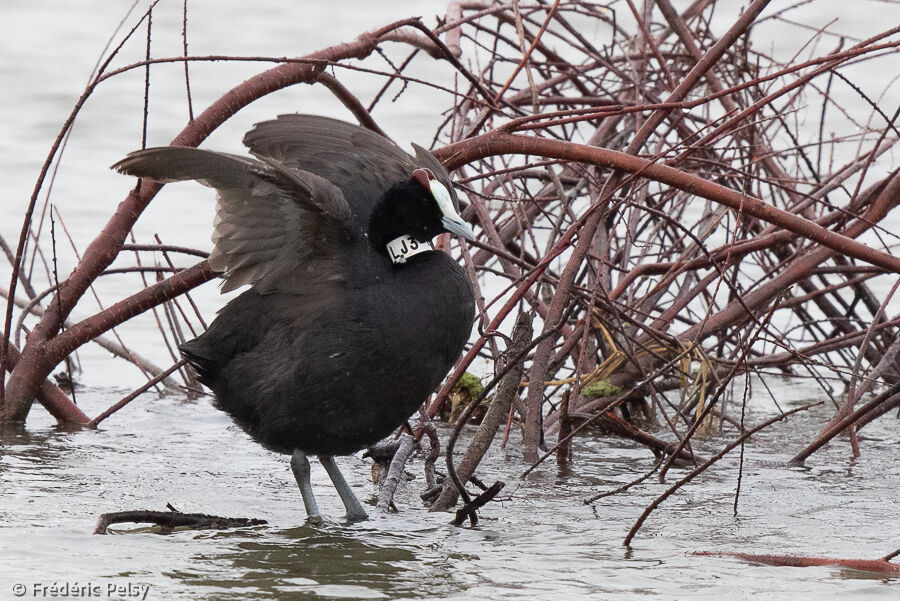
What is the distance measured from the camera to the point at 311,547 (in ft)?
12.1

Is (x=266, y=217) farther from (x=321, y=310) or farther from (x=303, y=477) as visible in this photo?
(x=303, y=477)

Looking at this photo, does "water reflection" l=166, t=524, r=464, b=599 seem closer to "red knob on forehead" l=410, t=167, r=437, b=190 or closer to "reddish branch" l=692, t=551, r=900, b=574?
"reddish branch" l=692, t=551, r=900, b=574

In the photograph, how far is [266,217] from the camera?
385 centimetres

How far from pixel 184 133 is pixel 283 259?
3.14 ft

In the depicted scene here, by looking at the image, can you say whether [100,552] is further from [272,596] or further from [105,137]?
[105,137]

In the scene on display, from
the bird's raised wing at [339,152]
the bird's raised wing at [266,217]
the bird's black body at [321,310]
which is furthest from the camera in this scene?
the bird's raised wing at [339,152]

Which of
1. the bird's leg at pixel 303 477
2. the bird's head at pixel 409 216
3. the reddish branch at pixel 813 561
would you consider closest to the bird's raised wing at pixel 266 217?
the bird's head at pixel 409 216

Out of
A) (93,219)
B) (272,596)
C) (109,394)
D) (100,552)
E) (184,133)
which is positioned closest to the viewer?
(272,596)

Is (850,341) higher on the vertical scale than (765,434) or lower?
higher

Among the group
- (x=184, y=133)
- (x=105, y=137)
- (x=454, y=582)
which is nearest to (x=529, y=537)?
(x=454, y=582)

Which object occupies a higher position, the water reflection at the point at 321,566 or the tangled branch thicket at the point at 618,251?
the tangled branch thicket at the point at 618,251

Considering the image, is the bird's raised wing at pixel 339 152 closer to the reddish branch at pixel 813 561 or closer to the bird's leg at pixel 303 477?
the bird's leg at pixel 303 477

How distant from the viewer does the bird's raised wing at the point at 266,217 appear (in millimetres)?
3615

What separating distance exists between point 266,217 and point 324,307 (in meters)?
0.34
